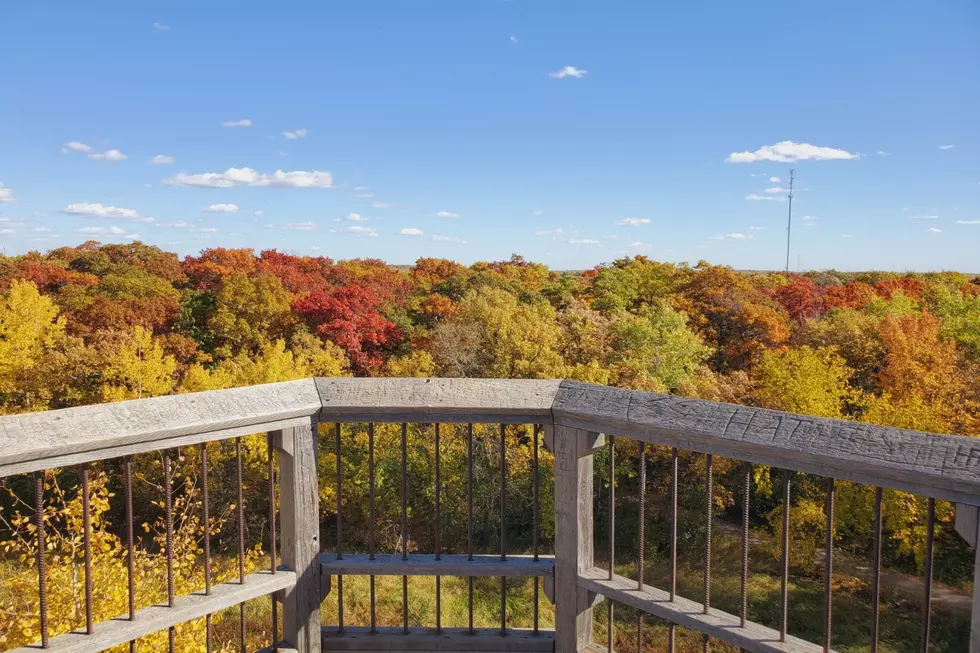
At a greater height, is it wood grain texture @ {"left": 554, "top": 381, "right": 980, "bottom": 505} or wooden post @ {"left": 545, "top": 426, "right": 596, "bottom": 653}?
wood grain texture @ {"left": 554, "top": 381, "right": 980, "bottom": 505}

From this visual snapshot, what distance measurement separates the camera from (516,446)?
73.0ft

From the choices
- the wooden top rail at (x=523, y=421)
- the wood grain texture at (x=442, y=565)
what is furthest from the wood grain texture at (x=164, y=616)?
the wooden top rail at (x=523, y=421)

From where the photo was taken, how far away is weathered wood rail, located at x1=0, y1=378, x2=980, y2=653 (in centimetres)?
190

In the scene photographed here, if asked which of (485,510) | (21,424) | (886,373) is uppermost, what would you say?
Result: (21,424)

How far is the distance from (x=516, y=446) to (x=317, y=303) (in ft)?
48.9

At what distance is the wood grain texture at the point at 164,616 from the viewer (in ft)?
6.98

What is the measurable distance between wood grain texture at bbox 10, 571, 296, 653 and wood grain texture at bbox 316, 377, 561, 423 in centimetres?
65

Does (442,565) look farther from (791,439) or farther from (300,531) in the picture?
(791,439)

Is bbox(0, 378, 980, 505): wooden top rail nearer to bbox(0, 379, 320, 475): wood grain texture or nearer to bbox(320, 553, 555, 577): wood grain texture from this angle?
bbox(0, 379, 320, 475): wood grain texture

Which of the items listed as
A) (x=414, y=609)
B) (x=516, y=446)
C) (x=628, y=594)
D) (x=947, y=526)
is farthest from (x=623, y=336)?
(x=628, y=594)

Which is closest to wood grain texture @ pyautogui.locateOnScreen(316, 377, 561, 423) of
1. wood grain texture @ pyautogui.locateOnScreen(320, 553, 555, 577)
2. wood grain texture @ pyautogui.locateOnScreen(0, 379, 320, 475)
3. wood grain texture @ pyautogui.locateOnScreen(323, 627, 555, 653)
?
wood grain texture @ pyautogui.locateOnScreen(0, 379, 320, 475)

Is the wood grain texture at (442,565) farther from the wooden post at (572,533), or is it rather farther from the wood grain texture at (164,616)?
the wood grain texture at (164,616)

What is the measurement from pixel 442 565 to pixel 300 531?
22.7 inches

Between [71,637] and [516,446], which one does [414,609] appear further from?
[71,637]
